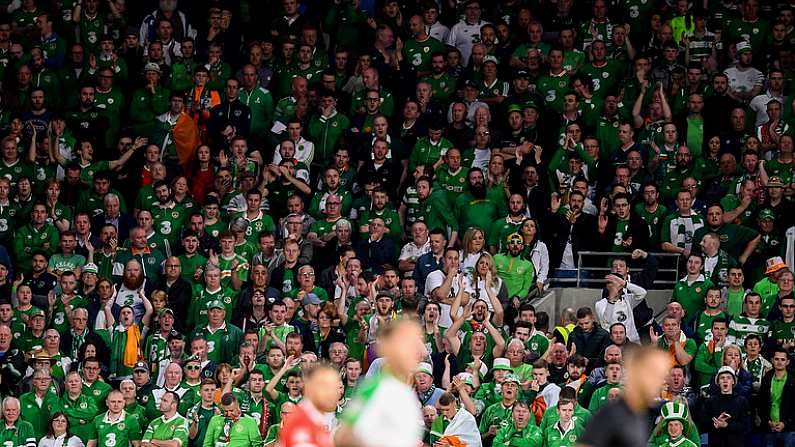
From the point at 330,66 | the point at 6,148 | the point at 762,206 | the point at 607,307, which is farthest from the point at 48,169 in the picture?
the point at 762,206

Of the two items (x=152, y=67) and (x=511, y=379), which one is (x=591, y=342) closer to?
(x=511, y=379)

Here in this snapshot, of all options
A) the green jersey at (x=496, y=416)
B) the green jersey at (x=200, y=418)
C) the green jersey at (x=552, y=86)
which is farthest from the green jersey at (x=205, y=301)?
the green jersey at (x=552, y=86)

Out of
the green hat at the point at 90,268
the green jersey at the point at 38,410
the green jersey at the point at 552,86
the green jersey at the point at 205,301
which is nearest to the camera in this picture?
the green jersey at the point at 38,410

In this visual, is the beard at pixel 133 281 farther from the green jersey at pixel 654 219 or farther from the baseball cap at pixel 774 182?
the baseball cap at pixel 774 182

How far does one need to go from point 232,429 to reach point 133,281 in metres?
3.00

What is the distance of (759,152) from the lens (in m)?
21.1

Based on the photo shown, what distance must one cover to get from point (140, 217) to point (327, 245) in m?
2.36

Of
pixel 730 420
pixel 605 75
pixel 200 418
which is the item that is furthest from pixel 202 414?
pixel 605 75

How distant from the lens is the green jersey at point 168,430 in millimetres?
17984

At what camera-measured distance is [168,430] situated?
18062 mm

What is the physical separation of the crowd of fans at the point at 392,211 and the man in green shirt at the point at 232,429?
0.11ft

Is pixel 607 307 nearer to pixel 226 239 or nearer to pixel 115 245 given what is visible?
pixel 226 239

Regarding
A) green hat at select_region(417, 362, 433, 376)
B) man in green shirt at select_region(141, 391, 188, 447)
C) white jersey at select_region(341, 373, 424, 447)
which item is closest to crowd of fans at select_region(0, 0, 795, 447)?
man in green shirt at select_region(141, 391, 188, 447)

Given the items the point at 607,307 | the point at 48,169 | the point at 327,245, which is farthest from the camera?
the point at 48,169
